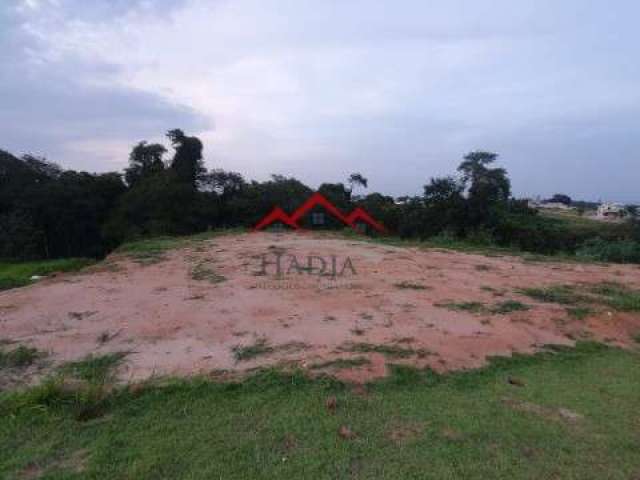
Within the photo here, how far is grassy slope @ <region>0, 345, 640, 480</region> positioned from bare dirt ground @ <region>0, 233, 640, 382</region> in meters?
0.36

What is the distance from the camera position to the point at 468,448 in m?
2.18

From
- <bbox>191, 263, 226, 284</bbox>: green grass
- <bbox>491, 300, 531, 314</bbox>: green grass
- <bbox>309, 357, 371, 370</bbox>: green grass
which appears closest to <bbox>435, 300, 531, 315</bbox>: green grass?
<bbox>491, 300, 531, 314</bbox>: green grass

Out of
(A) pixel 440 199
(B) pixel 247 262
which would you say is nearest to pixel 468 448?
(B) pixel 247 262

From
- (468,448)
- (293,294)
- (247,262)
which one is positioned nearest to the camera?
(468,448)

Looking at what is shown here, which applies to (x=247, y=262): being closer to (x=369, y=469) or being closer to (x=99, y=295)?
(x=99, y=295)

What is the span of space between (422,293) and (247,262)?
322cm

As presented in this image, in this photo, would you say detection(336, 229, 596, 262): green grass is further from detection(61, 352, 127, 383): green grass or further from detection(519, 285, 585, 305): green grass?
→ detection(61, 352, 127, 383): green grass

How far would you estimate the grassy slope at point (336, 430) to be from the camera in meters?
2.02

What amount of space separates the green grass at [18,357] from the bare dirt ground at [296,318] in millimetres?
127

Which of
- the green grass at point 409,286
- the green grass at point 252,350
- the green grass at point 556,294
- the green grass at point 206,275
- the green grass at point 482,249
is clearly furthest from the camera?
the green grass at point 482,249

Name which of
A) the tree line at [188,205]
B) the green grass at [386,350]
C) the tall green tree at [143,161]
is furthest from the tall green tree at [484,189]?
the tall green tree at [143,161]

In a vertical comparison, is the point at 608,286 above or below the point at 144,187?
below

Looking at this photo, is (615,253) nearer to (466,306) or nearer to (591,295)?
(591,295)

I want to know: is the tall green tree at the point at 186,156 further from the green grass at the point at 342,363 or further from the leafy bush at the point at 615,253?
the green grass at the point at 342,363
